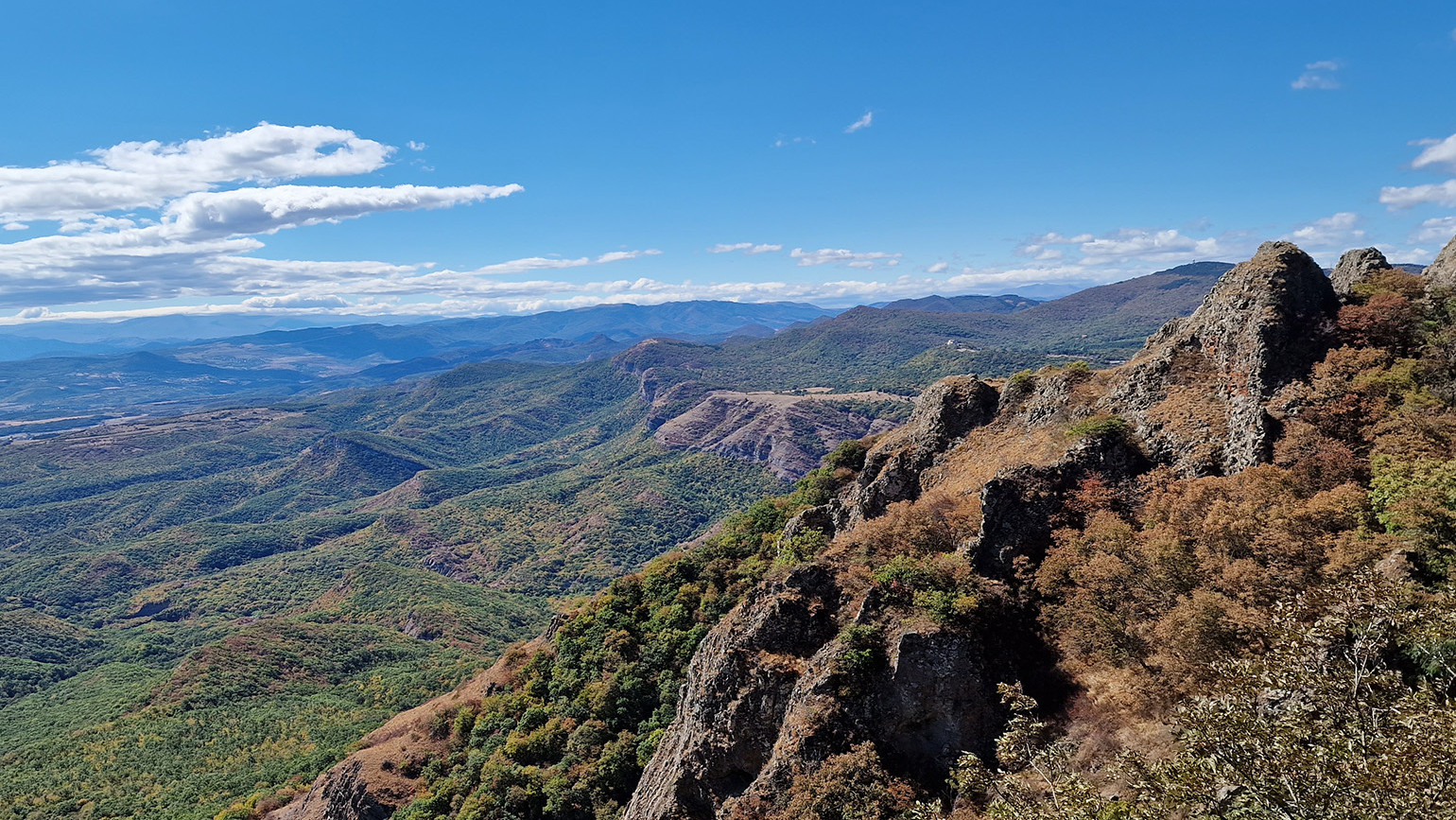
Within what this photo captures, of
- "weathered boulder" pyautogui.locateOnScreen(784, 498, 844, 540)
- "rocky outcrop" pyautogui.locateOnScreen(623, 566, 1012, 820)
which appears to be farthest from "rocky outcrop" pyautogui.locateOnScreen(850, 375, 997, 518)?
"rocky outcrop" pyautogui.locateOnScreen(623, 566, 1012, 820)

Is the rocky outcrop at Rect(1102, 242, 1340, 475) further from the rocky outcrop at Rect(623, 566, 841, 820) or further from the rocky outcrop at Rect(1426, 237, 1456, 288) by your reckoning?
the rocky outcrop at Rect(623, 566, 841, 820)

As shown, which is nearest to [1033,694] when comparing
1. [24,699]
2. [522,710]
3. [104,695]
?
[522,710]

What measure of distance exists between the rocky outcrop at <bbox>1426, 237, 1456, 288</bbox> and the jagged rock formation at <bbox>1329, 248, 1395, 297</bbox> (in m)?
2.29

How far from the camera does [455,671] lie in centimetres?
14250

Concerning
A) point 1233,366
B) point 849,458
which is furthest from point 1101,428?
point 849,458

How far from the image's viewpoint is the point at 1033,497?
39219mm

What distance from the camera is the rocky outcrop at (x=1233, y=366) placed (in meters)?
38.9

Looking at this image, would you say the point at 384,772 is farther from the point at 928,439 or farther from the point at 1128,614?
the point at 1128,614

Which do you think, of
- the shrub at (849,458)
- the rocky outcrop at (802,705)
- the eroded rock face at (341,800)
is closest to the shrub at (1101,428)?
the rocky outcrop at (802,705)

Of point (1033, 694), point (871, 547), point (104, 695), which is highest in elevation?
point (871, 547)

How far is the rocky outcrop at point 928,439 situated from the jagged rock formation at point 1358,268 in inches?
1028

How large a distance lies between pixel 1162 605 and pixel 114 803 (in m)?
139

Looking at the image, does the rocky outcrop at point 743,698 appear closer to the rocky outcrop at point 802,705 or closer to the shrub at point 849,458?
the rocky outcrop at point 802,705

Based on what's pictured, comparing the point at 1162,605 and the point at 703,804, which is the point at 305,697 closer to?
the point at 703,804
